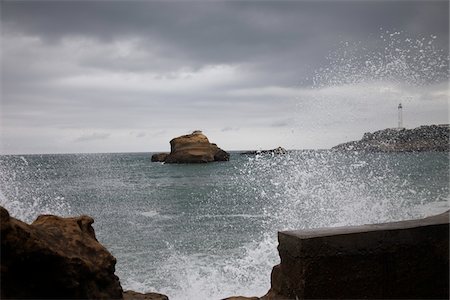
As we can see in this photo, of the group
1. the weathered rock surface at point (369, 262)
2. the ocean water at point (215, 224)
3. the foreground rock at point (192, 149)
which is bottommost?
the ocean water at point (215, 224)

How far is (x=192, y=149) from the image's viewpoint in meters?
73.1

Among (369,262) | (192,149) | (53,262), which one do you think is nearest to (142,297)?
(53,262)

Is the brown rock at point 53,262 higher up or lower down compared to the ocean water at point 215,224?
higher up

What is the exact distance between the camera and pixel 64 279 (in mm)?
3055

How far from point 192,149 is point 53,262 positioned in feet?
230

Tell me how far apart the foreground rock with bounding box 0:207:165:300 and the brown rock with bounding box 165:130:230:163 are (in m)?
68.6

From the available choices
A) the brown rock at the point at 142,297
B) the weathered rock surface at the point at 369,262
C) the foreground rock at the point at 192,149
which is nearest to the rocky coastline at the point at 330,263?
the weathered rock surface at the point at 369,262

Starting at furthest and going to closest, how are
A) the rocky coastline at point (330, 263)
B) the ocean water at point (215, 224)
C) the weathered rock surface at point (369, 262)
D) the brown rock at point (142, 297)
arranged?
the ocean water at point (215, 224) < the brown rock at point (142, 297) < the weathered rock surface at point (369, 262) < the rocky coastline at point (330, 263)

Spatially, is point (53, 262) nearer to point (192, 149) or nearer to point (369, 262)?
point (369, 262)

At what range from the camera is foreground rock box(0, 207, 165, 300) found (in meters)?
2.85

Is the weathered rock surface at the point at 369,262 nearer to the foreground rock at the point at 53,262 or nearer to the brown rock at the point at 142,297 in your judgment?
the brown rock at the point at 142,297

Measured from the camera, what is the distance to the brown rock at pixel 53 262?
2.85 meters

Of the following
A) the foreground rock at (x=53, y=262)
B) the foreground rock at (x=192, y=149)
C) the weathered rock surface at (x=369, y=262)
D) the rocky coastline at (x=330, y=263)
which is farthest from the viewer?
the foreground rock at (x=192, y=149)

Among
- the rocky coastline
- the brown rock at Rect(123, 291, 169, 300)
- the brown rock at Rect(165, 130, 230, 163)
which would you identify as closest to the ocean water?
the brown rock at Rect(123, 291, 169, 300)
